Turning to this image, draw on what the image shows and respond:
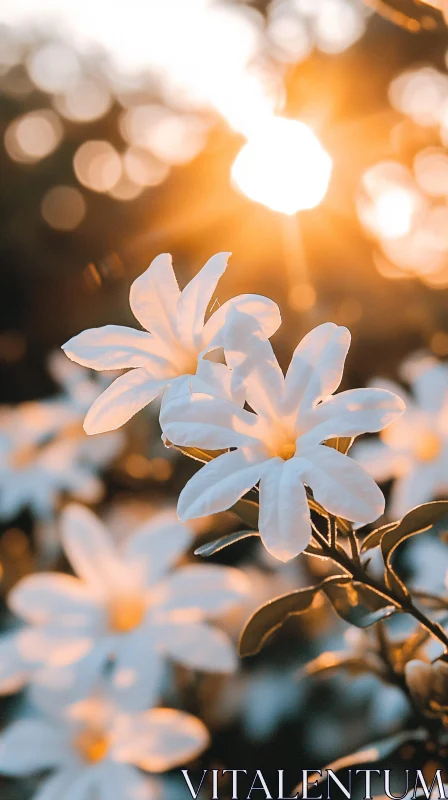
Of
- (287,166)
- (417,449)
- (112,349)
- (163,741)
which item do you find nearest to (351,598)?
(112,349)

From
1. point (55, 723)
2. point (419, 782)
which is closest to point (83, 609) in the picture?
point (55, 723)

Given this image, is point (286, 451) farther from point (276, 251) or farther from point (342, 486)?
point (276, 251)

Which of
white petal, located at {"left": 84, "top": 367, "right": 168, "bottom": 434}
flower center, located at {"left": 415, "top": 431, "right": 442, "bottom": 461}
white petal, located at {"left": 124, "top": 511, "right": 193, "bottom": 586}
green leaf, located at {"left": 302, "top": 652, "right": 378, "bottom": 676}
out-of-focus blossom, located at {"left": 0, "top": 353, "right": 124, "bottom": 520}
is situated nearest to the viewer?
white petal, located at {"left": 84, "top": 367, "right": 168, "bottom": 434}

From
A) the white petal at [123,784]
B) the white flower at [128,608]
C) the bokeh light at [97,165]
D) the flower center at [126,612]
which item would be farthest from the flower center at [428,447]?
the bokeh light at [97,165]

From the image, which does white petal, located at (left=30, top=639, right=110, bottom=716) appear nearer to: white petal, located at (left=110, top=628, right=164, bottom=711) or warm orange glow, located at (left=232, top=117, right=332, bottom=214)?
white petal, located at (left=110, top=628, right=164, bottom=711)

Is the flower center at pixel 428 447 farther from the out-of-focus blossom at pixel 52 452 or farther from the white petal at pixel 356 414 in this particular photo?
the white petal at pixel 356 414

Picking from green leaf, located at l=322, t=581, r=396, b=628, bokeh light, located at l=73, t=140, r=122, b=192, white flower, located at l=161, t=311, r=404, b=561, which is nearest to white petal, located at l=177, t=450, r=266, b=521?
white flower, located at l=161, t=311, r=404, b=561
